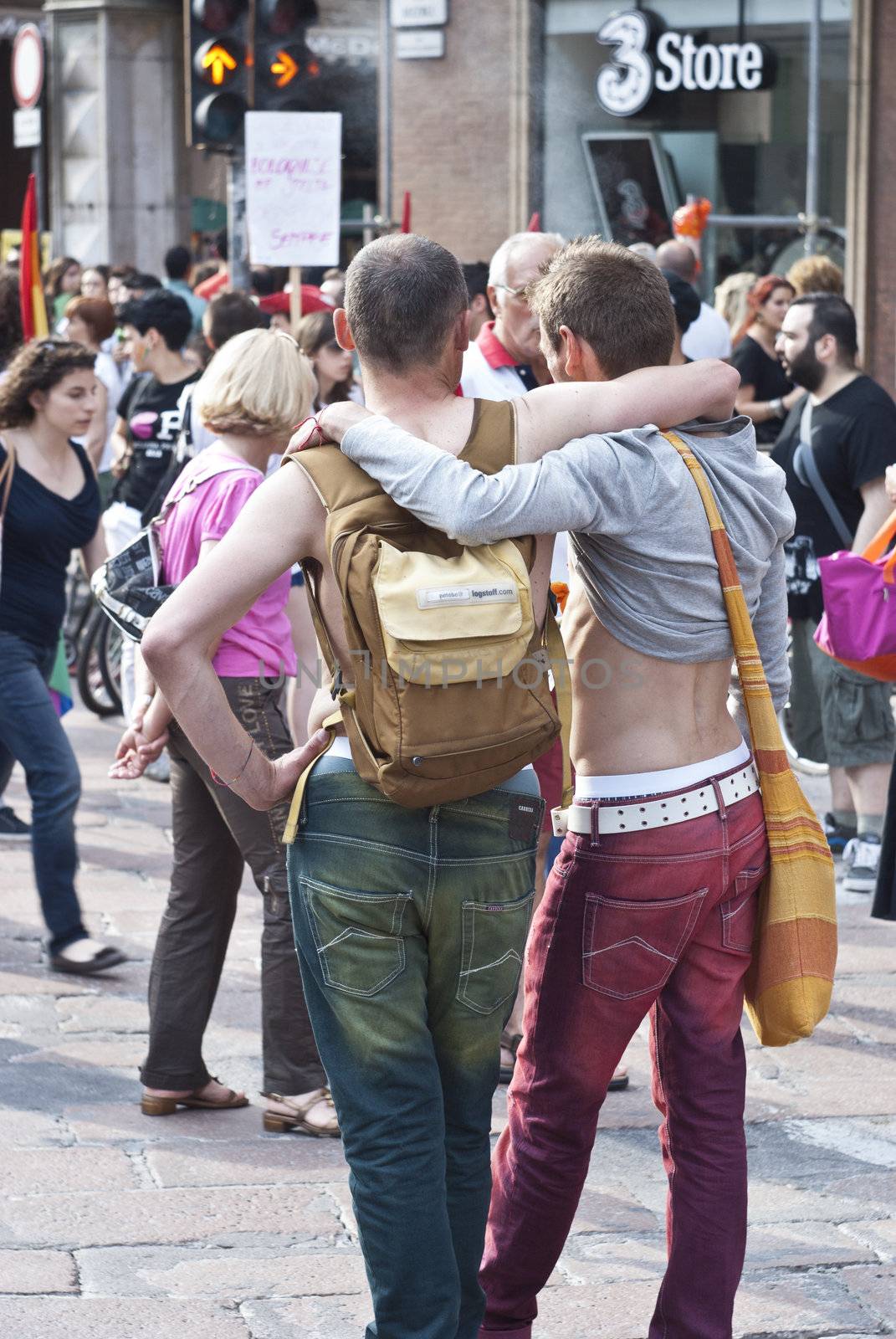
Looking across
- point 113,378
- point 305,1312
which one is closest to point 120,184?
point 113,378

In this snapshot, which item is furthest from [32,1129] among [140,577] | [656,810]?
[656,810]

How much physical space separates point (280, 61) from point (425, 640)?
7519 mm

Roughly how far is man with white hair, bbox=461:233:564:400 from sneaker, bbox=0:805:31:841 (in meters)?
3.32

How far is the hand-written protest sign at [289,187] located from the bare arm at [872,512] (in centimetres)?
318

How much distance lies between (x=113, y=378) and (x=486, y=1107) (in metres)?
8.12

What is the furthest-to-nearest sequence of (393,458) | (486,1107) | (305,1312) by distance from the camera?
(305,1312)
(486,1107)
(393,458)

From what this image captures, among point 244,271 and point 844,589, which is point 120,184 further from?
point 844,589

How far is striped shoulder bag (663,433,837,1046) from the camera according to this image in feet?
10.00

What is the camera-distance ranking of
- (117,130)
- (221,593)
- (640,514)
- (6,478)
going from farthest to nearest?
1. (117,130)
2. (6,478)
3. (640,514)
4. (221,593)

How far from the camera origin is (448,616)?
8.68 ft

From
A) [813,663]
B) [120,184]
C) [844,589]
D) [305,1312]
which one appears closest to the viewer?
[305,1312]

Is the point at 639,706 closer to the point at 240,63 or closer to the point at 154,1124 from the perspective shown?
the point at 154,1124

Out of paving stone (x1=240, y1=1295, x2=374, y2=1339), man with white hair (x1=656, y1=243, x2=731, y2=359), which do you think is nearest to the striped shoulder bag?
paving stone (x1=240, y1=1295, x2=374, y2=1339)

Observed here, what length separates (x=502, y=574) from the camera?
2719 mm
